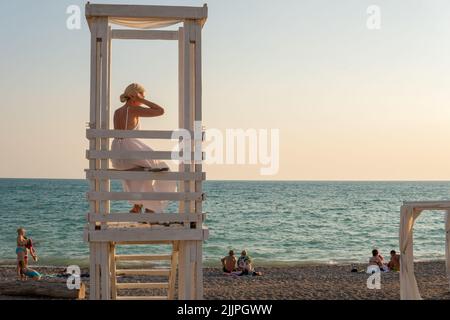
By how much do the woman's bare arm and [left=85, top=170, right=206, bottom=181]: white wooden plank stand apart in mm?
947

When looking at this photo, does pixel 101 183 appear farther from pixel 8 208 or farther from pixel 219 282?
pixel 8 208

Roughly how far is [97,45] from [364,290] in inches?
566

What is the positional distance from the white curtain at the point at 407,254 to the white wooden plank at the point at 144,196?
2.90 metres

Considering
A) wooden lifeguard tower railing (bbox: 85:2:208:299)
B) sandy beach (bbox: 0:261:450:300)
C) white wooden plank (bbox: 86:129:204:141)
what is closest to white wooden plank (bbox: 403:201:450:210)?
wooden lifeguard tower railing (bbox: 85:2:208:299)

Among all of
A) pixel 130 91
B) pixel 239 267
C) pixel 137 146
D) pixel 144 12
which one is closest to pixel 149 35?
pixel 130 91

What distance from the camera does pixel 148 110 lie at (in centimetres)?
875

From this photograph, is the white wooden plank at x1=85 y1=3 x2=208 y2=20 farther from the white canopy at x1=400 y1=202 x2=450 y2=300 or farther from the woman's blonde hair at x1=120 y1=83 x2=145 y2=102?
the white canopy at x1=400 y1=202 x2=450 y2=300

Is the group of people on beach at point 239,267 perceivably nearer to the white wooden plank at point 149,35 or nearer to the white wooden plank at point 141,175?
the white wooden plank at point 149,35

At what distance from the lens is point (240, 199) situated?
91.2 m

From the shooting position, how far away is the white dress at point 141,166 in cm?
830

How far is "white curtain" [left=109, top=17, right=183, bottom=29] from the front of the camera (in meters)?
8.15

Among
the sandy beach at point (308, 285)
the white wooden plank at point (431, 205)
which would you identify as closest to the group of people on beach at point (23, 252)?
the sandy beach at point (308, 285)
